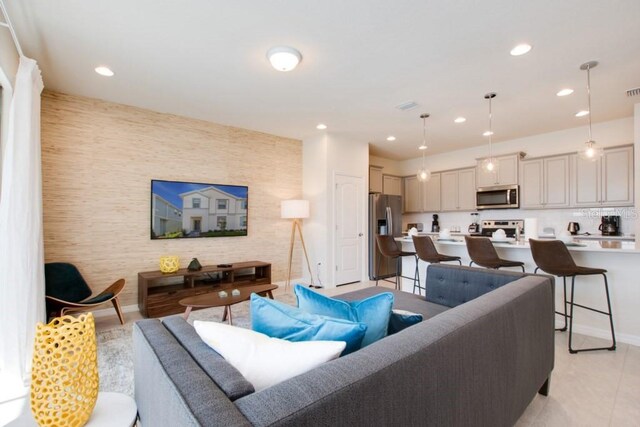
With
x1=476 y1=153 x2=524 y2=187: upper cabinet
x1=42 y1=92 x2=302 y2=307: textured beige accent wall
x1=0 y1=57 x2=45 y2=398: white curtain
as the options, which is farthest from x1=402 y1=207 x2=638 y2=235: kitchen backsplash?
x1=0 y1=57 x2=45 y2=398: white curtain

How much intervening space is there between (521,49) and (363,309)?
2649 mm

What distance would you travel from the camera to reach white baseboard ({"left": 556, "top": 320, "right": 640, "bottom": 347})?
108 inches

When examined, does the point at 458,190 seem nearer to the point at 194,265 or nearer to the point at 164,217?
the point at 194,265

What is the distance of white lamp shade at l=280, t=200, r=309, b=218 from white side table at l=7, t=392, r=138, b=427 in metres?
3.74

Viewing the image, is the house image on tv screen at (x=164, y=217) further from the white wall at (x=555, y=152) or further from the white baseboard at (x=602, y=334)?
the white wall at (x=555, y=152)

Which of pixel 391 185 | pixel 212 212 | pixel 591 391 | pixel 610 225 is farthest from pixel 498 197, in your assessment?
pixel 212 212

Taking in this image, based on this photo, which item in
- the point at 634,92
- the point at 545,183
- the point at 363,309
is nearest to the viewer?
the point at 363,309

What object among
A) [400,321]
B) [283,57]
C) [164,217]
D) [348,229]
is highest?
[283,57]

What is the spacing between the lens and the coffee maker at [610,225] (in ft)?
14.2

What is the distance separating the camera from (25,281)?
7.14 feet

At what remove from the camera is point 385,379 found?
2.47 ft

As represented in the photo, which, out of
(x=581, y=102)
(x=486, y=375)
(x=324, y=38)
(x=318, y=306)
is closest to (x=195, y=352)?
(x=318, y=306)

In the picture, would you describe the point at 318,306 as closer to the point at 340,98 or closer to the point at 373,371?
the point at 373,371

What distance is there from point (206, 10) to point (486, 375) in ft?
8.72
